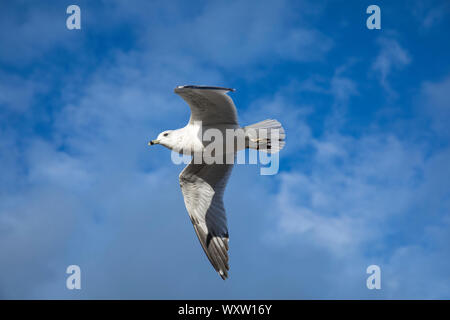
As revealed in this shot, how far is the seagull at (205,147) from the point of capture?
6738 mm

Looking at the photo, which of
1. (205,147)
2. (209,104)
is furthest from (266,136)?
(209,104)

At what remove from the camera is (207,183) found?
814cm

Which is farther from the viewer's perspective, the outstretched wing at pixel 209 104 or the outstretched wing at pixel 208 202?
the outstretched wing at pixel 208 202

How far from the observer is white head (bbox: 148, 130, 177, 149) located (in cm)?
737

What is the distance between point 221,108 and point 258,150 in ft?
3.83

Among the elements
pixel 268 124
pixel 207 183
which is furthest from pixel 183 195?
pixel 268 124

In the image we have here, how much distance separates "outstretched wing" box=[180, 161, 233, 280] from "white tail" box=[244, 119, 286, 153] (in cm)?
92

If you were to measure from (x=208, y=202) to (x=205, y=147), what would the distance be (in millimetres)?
1248

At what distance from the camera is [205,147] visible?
7.29 meters

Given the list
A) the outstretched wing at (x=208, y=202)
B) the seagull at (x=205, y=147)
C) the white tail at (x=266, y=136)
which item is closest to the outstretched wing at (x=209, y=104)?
the seagull at (x=205, y=147)

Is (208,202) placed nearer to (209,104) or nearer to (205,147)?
(205,147)

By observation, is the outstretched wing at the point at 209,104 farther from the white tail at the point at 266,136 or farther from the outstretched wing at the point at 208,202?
the outstretched wing at the point at 208,202

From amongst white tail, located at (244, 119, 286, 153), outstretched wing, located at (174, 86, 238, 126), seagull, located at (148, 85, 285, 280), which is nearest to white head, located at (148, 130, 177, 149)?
seagull, located at (148, 85, 285, 280)

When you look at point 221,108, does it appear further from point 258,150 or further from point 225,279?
point 225,279
